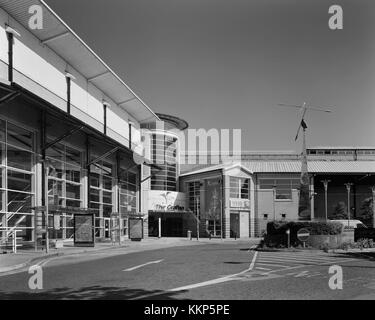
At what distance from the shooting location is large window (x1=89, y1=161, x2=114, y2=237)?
4412cm

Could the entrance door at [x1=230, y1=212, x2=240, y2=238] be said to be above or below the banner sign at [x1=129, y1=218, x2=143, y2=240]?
below

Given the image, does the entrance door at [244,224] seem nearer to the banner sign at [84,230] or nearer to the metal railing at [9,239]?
the banner sign at [84,230]

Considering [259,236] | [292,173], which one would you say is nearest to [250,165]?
[292,173]

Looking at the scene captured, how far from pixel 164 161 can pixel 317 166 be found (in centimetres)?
2457

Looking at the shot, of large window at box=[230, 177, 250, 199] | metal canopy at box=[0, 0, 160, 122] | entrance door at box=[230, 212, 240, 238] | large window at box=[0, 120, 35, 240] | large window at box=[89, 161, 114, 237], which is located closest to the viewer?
large window at box=[0, 120, 35, 240]

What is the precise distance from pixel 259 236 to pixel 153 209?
16106 mm

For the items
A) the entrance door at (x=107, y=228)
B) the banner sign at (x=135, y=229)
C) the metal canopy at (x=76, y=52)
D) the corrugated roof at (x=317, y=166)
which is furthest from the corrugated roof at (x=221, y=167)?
the entrance door at (x=107, y=228)

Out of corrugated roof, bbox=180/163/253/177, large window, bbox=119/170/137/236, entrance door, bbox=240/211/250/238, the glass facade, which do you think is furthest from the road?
entrance door, bbox=240/211/250/238

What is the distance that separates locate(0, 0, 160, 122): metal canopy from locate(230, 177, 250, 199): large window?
21.1 m

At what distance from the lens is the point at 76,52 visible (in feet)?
124

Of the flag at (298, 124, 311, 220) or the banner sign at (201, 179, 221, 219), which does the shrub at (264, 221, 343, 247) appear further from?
the banner sign at (201, 179, 221, 219)

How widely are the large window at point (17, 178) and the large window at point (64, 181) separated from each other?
2.39 m

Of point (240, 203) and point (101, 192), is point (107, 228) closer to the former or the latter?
point (101, 192)

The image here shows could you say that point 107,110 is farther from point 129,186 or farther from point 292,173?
point 292,173
